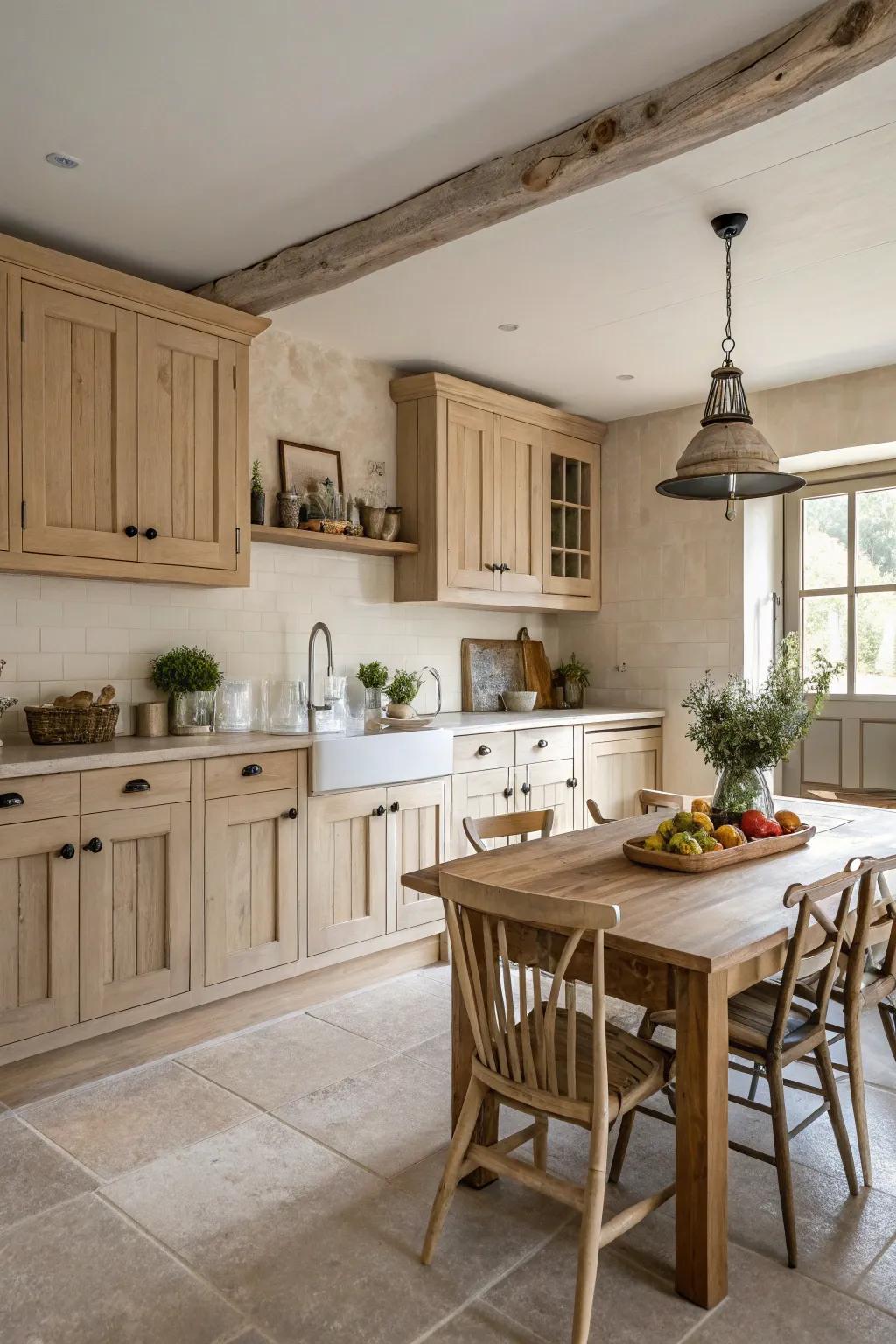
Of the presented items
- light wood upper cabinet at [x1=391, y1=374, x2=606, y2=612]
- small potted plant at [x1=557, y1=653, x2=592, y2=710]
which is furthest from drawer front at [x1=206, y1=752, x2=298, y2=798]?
small potted plant at [x1=557, y1=653, x2=592, y2=710]

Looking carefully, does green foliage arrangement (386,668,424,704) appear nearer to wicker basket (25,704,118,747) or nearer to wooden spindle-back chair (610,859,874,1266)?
wicker basket (25,704,118,747)

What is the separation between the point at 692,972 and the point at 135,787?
187 centimetres

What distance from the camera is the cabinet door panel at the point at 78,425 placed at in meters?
3.08

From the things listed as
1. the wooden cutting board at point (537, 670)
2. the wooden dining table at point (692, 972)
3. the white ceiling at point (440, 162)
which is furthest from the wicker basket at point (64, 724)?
the wooden cutting board at point (537, 670)

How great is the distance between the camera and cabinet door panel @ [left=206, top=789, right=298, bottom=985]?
128 inches

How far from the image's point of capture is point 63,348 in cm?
315

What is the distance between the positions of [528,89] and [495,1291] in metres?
2.83

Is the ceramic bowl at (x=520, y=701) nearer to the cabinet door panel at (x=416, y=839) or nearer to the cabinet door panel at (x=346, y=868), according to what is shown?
the cabinet door panel at (x=416, y=839)

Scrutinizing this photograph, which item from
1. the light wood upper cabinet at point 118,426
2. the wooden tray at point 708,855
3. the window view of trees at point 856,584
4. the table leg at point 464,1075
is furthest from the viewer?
the window view of trees at point 856,584

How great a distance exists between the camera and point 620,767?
510 centimetres

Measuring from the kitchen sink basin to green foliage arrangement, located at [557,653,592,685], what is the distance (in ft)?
5.72

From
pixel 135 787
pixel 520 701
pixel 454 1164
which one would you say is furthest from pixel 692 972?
pixel 520 701

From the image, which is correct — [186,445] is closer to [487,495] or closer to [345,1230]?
[487,495]

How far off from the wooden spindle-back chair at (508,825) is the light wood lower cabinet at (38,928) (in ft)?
3.99
